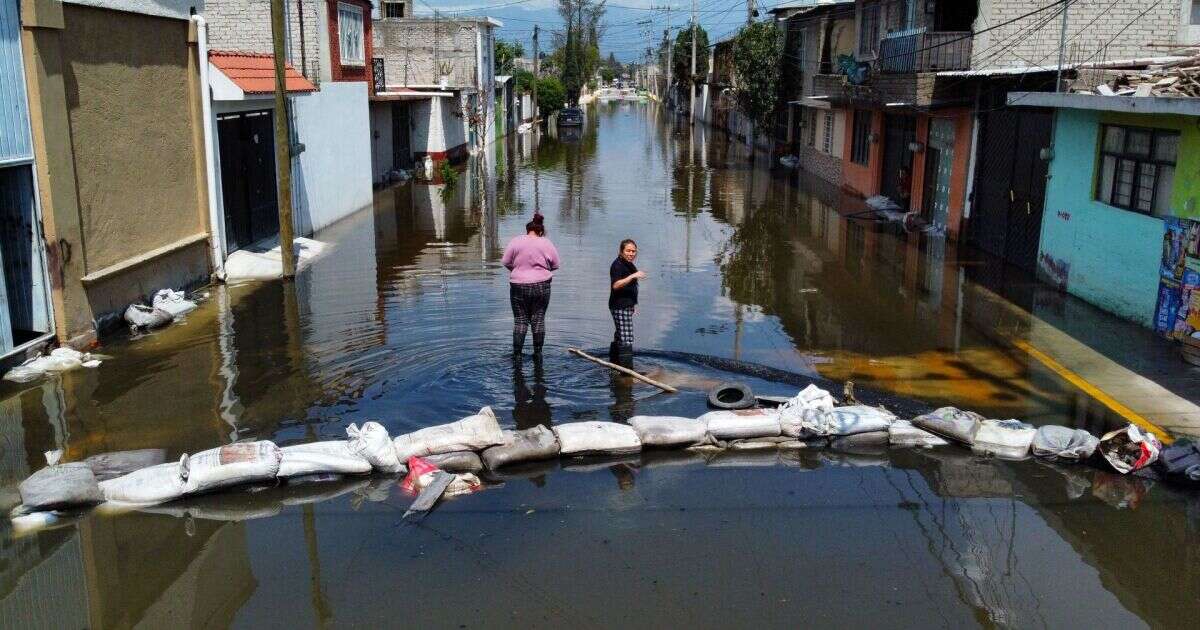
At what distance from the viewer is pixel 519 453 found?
315 inches

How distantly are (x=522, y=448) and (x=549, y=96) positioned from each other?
221ft

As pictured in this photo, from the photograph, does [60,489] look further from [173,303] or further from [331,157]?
[331,157]

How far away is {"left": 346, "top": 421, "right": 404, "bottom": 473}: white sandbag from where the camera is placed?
25.2ft

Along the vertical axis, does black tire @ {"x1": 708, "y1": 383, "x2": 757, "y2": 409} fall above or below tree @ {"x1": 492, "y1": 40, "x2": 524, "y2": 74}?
below

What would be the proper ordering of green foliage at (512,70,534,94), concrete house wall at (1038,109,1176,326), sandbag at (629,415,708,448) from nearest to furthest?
sandbag at (629,415,708,448) < concrete house wall at (1038,109,1176,326) < green foliage at (512,70,534,94)

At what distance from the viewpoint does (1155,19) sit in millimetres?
19906

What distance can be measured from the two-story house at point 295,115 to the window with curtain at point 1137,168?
Result: 1245 centimetres

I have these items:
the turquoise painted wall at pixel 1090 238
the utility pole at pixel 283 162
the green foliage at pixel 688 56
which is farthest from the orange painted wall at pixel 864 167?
the green foliage at pixel 688 56

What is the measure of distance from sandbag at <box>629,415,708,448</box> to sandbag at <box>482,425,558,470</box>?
0.74 metres

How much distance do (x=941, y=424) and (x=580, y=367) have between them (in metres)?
3.82

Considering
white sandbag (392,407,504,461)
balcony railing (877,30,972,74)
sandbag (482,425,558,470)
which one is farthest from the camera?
balcony railing (877,30,972,74)

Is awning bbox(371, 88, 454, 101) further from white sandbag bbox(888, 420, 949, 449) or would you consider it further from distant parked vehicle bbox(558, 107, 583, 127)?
distant parked vehicle bbox(558, 107, 583, 127)

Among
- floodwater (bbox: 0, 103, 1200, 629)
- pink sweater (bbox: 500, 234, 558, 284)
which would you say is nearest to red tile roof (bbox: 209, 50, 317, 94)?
floodwater (bbox: 0, 103, 1200, 629)

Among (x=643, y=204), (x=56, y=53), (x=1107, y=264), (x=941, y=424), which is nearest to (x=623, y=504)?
(x=941, y=424)
